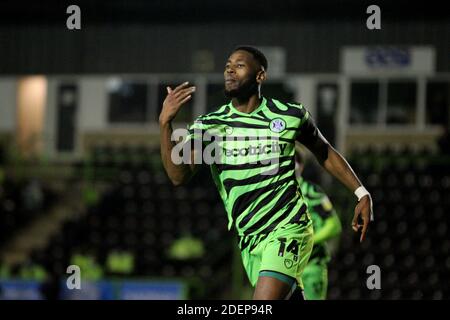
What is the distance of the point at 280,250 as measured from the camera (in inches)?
223

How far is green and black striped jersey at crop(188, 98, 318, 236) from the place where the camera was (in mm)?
5828

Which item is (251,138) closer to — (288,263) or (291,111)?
(291,111)

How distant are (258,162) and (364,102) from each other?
14.9 meters

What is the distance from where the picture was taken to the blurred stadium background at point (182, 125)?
15.2 meters

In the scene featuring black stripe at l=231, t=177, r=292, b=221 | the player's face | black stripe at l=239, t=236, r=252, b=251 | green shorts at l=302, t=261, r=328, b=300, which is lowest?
green shorts at l=302, t=261, r=328, b=300

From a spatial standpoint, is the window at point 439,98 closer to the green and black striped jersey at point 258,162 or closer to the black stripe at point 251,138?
the green and black striped jersey at point 258,162

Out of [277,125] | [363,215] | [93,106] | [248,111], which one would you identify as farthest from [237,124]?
[93,106]

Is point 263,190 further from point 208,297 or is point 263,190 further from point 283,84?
point 283,84

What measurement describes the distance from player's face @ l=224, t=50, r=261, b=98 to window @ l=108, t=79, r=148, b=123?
1622cm

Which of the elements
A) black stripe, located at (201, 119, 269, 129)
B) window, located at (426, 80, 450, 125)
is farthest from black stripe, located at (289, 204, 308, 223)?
window, located at (426, 80, 450, 125)

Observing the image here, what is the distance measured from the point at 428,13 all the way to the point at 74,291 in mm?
7743

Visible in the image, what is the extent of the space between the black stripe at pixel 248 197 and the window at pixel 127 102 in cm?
1630

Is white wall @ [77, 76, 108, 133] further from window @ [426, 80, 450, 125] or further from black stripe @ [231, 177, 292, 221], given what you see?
black stripe @ [231, 177, 292, 221]
